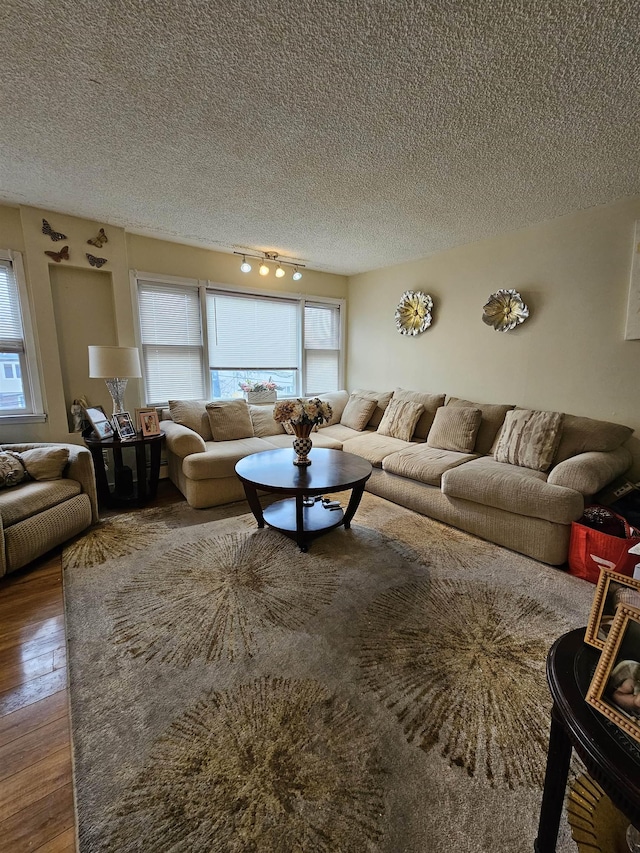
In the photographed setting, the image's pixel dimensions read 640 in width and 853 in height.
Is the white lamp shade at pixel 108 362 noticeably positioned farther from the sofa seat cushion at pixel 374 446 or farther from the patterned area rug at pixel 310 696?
the sofa seat cushion at pixel 374 446

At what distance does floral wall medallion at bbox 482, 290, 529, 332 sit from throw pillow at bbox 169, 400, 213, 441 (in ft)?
10.1

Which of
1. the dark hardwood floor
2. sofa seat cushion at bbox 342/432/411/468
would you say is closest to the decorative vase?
sofa seat cushion at bbox 342/432/411/468

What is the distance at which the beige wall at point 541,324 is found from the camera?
282cm

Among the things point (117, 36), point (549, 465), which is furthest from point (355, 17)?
point (549, 465)

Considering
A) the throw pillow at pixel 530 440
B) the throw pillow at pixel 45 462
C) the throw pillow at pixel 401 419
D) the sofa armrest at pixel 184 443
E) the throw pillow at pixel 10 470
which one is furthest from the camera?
the throw pillow at pixel 401 419

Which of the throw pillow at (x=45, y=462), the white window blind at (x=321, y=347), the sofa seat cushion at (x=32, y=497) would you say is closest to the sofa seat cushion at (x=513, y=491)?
the white window blind at (x=321, y=347)

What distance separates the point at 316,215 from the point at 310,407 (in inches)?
64.5

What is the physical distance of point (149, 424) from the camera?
341 cm

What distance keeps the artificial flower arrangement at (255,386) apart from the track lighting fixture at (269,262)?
1.31 meters

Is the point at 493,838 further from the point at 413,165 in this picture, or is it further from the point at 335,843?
the point at 413,165

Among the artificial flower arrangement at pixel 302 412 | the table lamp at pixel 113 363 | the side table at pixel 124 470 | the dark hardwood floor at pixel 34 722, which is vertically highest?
the table lamp at pixel 113 363

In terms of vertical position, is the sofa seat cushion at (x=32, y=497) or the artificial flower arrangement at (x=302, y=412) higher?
the artificial flower arrangement at (x=302, y=412)

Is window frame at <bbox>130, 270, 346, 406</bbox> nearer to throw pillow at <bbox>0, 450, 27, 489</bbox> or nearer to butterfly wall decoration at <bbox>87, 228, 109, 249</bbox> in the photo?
butterfly wall decoration at <bbox>87, 228, 109, 249</bbox>

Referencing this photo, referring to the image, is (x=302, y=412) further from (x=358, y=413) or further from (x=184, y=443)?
(x=358, y=413)
